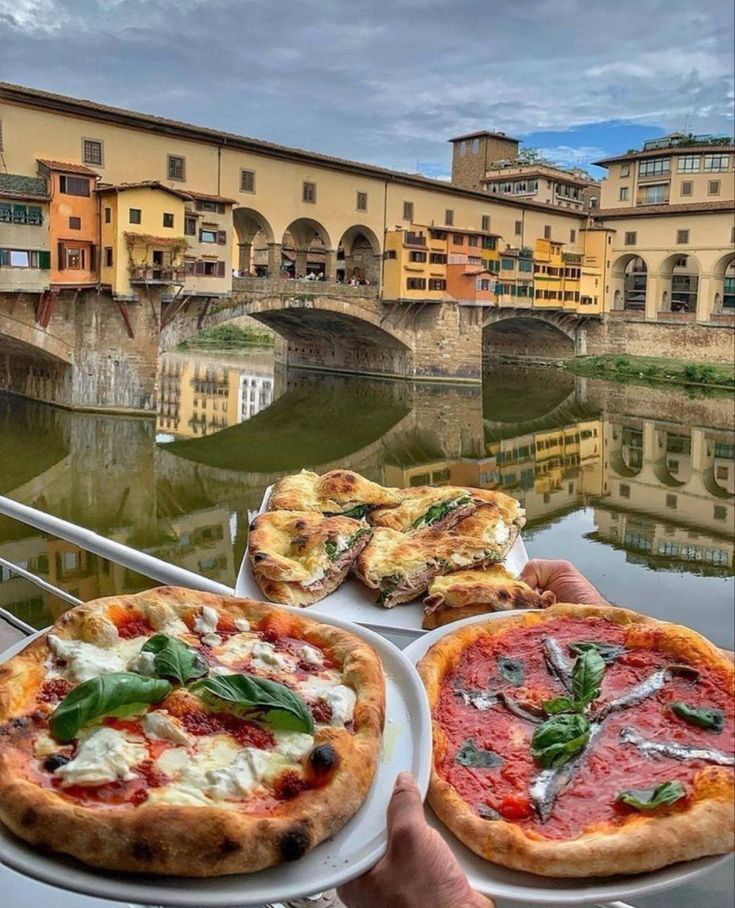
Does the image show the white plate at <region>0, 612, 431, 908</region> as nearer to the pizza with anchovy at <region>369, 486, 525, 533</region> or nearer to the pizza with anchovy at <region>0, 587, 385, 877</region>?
the pizza with anchovy at <region>0, 587, 385, 877</region>

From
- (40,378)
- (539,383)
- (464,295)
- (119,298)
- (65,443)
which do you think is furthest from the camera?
(539,383)

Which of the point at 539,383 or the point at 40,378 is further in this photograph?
the point at 539,383

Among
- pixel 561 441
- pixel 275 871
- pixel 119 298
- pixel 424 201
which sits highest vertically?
pixel 424 201

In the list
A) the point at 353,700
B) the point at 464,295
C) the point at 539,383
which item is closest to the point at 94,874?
the point at 353,700

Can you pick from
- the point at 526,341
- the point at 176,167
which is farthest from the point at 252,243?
the point at 526,341

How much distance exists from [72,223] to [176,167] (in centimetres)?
312

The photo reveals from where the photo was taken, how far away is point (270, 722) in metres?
0.86

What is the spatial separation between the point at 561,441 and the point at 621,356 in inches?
436

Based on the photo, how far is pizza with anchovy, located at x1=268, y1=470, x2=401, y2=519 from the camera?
1.63 metres

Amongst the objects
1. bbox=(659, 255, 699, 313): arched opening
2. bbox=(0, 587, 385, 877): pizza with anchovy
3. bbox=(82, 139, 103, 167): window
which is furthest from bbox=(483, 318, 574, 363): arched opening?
bbox=(0, 587, 385, 877): pizza with anchovy

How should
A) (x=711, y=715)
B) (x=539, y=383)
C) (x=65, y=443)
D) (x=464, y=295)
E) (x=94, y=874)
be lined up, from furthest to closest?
(x=539, y=383)
(x=464, y=295)
(x=65, y=443)
(x=711, y=715)
(x=94, y=874)

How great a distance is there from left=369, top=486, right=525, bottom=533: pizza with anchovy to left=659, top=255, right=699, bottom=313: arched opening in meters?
28.3

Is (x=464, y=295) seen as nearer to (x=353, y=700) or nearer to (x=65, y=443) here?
(x=65, y=443)

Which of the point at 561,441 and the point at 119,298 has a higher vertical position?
the point at 119,298
